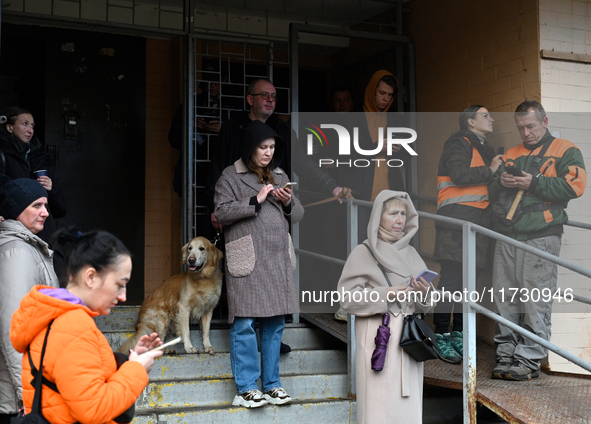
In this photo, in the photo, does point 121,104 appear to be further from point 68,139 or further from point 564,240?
point 564,240

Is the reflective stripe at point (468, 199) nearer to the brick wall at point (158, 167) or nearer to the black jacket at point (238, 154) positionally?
the black jacket at point (238, 154)

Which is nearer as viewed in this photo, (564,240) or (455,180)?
(455,180)

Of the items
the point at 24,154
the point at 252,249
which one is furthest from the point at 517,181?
the point at 24,154

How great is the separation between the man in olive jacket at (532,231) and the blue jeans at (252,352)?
1.36m

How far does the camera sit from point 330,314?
17.6ft

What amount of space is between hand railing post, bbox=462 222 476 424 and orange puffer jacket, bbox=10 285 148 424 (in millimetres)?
2275

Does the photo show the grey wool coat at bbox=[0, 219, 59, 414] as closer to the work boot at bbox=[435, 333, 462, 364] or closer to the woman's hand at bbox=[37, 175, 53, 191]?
the woman's hand at bbox=[37, 175, 53, 191]

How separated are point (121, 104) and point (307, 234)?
7.23ft

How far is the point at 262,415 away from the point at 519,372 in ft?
5.20

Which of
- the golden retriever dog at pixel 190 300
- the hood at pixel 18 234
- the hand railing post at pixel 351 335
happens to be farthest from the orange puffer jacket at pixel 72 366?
the golden retriever dog at pixel 190 300

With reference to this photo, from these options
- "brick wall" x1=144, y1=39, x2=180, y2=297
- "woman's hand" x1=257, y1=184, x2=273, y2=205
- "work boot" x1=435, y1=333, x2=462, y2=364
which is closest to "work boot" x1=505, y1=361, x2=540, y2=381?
"work boot" x1=435, y1=333, x2=462, y2=364

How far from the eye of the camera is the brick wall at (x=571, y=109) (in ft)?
15.6

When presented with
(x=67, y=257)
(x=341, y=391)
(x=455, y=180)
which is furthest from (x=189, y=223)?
(x=67, y=257)

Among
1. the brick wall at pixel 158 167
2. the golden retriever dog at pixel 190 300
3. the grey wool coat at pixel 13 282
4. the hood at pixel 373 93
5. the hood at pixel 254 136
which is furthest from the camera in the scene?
the brick wall at pixel 158 167
